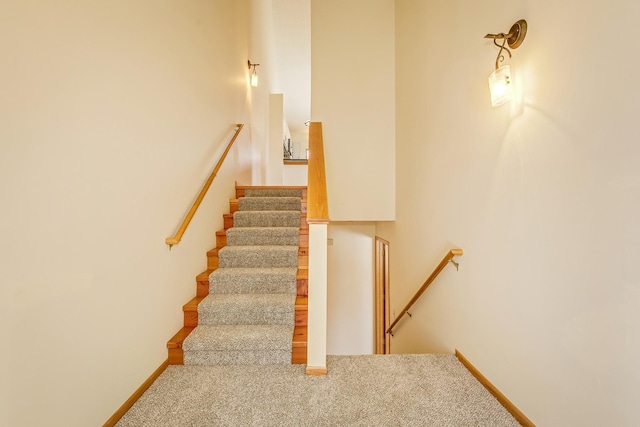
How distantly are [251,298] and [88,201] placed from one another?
137cm

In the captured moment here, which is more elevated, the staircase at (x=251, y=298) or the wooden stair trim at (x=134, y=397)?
the staircase at (x=251, y=298)

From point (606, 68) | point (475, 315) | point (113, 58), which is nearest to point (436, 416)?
point (475, 315)

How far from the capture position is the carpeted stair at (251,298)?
2.01m

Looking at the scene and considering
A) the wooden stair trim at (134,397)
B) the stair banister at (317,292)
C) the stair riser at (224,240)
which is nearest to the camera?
the wooden stair trim at (134,397)

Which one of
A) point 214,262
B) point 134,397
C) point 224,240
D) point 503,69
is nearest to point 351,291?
point 224,240

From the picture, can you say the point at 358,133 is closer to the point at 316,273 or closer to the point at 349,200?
the point at 349,200

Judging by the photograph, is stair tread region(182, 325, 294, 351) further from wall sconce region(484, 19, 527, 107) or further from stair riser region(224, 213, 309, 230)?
wall sconce region(484, 19, 527, 107)

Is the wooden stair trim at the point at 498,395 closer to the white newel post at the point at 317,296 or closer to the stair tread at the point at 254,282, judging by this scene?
the white newel post at the point at 317,296

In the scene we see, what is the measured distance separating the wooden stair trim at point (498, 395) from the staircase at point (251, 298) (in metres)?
1.08

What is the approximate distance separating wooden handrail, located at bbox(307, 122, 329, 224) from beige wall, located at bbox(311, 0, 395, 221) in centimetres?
65

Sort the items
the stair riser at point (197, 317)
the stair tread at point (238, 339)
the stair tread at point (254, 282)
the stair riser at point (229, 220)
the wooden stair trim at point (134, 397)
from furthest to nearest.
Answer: the stair riser at point (229, 220) → the stair tread at point (254, 282) → the stair riser at point (197, 317) → the stair tread at point (238, 339) → the wooden stair trim at point (134, 397)

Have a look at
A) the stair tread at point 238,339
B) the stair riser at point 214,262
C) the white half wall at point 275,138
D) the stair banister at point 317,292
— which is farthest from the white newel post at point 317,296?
the white half wall at point 275,138

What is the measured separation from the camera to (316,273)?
186 centimetres

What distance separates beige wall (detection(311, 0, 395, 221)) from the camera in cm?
362
